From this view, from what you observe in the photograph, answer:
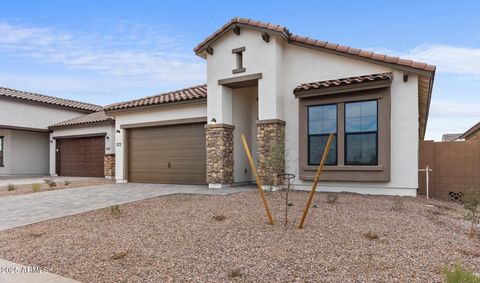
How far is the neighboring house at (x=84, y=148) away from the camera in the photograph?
58.3ft

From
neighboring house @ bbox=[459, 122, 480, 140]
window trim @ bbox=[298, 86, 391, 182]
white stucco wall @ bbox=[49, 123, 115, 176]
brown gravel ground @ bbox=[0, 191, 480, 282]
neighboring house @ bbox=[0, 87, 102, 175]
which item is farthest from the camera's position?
neighboring house @ bbox=[0, 87, 102, 175]

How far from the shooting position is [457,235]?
542 centimetres

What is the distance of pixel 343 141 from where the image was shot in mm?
9898

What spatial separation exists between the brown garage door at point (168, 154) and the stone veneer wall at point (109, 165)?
307cm

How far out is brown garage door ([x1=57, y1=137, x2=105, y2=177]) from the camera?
18641mm

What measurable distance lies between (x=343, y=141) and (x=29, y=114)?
813 inches

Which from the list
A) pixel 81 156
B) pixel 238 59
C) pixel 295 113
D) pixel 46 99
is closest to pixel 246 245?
pixel 295 113

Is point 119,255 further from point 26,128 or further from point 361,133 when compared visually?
point 26,128

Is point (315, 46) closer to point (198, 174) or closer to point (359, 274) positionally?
point (198, 174)

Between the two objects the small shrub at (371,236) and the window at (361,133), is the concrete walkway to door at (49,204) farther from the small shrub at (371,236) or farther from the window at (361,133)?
the small shrub at (371,236)

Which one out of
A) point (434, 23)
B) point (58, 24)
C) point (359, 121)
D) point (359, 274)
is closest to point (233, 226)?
point (359, 274)

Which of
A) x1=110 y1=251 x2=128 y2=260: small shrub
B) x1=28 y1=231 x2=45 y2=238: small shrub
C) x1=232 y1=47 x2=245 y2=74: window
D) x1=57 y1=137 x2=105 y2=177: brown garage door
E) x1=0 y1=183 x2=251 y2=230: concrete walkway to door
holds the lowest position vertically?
x1=0 y1=183 x2=251 y2=230: concrete walkway to door

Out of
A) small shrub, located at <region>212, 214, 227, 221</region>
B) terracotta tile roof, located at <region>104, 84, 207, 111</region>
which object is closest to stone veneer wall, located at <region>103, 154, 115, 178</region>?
terracotta tile roof, located at <region>104, 84, 207, 111</region>

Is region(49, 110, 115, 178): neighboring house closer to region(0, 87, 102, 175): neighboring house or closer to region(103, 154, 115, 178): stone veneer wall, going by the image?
region(103, 154, 115, 178): stone veneer wall
